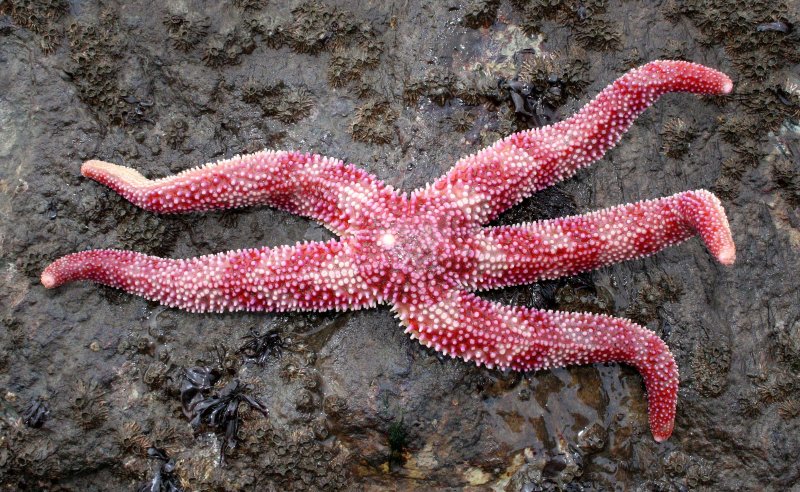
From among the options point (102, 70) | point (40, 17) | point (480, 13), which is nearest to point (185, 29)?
point (102, 70)

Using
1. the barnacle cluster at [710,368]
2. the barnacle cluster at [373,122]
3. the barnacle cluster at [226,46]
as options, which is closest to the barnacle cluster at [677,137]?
the barnacle cluster at [710,368]

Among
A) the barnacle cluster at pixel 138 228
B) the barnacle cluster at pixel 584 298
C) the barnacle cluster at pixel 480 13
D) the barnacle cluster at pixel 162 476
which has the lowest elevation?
the barnacle cluster at pixel 162 476

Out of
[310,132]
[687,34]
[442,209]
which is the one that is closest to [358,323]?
[442,209]

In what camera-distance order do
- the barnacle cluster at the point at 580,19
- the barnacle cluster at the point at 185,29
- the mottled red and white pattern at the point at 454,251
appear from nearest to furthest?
the mottled red and white pattern at the point at 454,251 < the barnacle cluster at the point at 185,29 < the barnacle cluster at the point at 580,19

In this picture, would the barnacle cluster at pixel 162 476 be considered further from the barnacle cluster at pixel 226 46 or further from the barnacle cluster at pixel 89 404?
the barnacle cluster at pixel 226 46

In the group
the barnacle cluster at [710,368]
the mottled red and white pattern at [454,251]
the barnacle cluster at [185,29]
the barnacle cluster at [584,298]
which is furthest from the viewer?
the barnacle cluster at [185,29]

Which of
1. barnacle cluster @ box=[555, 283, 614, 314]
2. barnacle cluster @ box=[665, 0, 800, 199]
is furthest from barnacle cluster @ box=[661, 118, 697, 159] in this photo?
barnacle cluster @ box=[555, 283, 614, 314]

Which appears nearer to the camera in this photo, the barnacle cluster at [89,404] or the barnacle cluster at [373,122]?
the barnacle cluster at [89,404]

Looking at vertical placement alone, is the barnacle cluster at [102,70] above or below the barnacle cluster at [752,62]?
below
